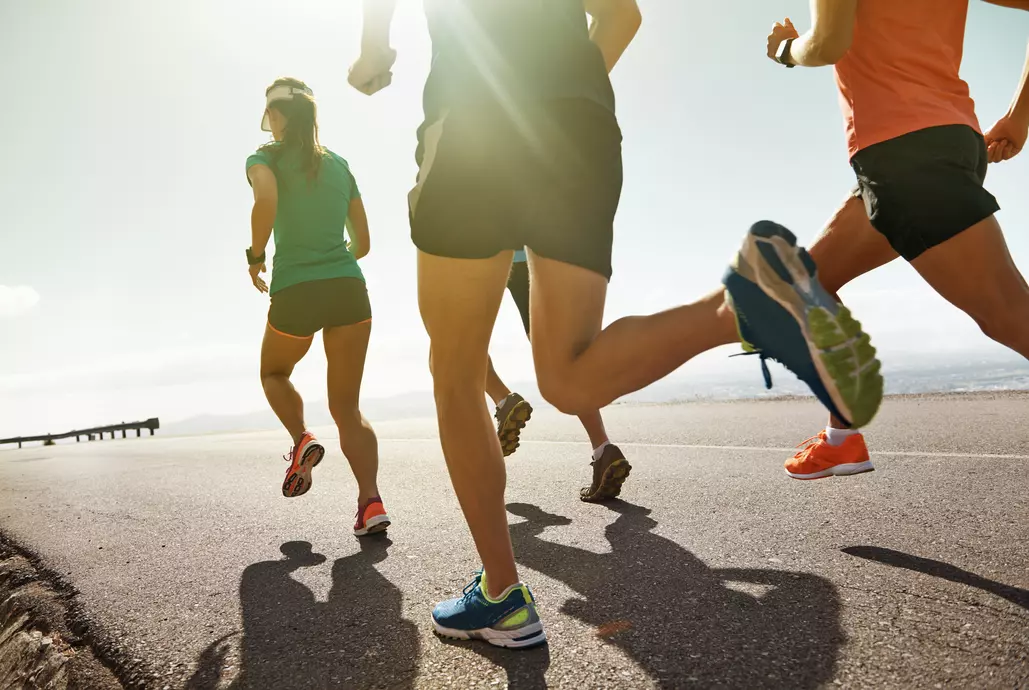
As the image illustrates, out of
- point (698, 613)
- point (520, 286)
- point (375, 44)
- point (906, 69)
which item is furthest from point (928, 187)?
point (520, 286)

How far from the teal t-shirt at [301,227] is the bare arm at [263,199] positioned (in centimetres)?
4

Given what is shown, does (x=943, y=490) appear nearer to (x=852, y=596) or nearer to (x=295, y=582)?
(x=852, y=596)

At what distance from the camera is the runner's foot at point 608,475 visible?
365cm

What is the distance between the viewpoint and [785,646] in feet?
5.56

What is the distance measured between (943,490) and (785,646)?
84.9 inches

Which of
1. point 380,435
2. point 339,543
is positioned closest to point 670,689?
point 339,543

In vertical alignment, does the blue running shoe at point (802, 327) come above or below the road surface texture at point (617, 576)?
above

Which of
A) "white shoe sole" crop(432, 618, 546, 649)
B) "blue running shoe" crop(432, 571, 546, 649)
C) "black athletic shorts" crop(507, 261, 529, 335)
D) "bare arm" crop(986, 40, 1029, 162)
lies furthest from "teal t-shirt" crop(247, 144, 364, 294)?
"bare arm" crop(986, 40, 1029, 162)

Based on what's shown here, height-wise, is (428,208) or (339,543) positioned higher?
(428,208)

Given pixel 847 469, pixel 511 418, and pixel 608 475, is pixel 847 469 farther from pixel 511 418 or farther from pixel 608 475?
pixel 511 418

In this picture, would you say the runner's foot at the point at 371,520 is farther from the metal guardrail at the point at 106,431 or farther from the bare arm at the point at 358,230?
the metal guardrail at the point at 106,431

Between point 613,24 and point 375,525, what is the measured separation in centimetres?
240

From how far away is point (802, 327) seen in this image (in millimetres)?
1600

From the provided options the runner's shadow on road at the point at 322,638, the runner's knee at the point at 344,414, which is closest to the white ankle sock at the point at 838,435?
the runner's shadow on road at the point at 322,638
